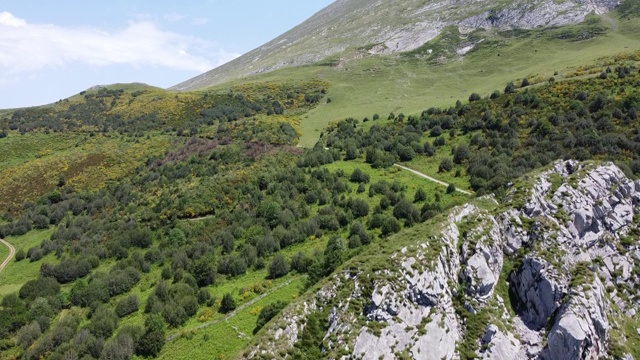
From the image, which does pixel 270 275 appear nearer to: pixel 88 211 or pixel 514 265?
pixel 514 265

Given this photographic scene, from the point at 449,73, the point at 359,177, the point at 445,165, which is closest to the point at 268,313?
the point at 359,177

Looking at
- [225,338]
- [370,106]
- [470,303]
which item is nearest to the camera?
[470,303]

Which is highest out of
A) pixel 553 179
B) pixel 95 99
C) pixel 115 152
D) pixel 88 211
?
pixel 95 99

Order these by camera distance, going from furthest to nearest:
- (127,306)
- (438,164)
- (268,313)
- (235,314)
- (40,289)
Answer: (438,164), (40,289), (127,306), (235,314), (268,313)

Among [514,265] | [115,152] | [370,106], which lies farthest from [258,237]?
[370,106]

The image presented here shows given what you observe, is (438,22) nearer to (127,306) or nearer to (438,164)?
(438,164)

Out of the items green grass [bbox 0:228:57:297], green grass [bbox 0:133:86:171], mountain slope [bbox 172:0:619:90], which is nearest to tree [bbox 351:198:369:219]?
green grass [bbox 0:228:57:297]

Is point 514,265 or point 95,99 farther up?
point 95,99
